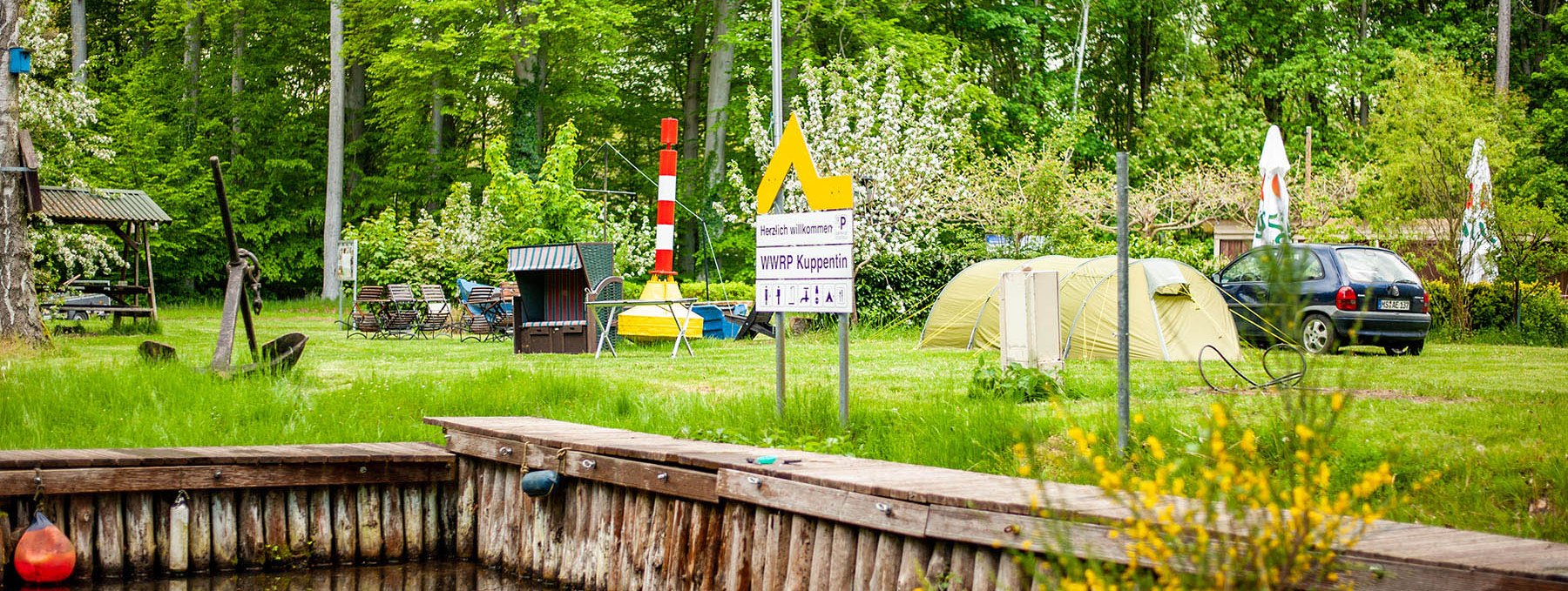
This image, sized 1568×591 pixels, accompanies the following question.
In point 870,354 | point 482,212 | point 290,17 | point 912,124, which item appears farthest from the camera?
point 290,17

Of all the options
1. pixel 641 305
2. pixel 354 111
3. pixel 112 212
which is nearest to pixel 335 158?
pixel 354 111

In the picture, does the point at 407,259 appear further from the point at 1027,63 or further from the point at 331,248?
the point at 1027,63

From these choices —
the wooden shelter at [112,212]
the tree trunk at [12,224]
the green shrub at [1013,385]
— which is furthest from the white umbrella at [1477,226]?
the wooden shelter at [112,212]

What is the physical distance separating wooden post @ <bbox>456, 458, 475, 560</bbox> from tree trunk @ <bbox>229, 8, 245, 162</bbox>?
34379mm

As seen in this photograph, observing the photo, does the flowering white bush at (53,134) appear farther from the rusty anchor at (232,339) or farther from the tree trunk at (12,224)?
the rusty anchor at (232,339)

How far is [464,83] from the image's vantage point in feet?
117

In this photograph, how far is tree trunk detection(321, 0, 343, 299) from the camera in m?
34.2

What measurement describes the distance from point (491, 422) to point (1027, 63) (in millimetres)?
29533

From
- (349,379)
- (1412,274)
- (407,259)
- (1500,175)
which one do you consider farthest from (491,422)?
(407,259)

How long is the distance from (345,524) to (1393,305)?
12.4 metres

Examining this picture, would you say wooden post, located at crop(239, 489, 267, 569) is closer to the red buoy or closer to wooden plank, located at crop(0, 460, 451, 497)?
wooden plank, located at crop(0, 460, 451, 497)

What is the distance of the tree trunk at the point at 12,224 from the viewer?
15281 mm

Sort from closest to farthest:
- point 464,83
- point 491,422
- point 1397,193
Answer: point 491,422
point 1397,193
point 464,83

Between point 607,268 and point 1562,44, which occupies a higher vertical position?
point 1562,44
